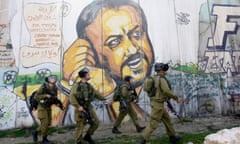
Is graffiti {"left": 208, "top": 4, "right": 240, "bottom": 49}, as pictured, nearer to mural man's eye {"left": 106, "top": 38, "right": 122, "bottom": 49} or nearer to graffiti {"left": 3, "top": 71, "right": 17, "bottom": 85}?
mural man's eye {"left": 106, "top": 38, "right": 122, "bottom": 49}

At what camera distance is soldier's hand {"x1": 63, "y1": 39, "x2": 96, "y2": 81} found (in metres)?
10.9

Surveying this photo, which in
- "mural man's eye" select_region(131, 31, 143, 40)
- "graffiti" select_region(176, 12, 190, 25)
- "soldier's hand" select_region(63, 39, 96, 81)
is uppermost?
"graffiti" select_region(176, 12, 190, 25)

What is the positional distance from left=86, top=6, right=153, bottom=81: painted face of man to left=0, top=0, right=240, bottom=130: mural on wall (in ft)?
0.10

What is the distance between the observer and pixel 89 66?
11.0 metres

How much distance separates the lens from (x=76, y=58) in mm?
11000

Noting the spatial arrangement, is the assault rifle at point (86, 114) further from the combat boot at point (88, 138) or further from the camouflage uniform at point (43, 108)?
the camouflage uniform at point (43, 108)

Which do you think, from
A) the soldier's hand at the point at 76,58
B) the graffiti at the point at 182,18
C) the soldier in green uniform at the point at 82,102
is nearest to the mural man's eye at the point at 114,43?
the soldier's hand at the point at 76,58

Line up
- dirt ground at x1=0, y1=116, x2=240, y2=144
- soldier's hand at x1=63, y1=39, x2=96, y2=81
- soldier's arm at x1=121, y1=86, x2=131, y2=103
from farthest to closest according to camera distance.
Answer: soldier's hand at x1=63, y1=39, x2=96, y2=81 → soldier's arm at x1=121, y1=86, x2=131, y2=103 → dirt ground at x1=0, y1=116, x2=240, y2=144

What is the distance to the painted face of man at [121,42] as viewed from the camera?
11195mm

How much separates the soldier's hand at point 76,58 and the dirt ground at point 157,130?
179 cm

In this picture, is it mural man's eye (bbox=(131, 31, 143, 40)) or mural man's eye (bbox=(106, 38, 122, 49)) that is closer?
mural man's eye (bbox=(106, 38, 122, 49))

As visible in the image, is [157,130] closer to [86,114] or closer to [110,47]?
[86,114]

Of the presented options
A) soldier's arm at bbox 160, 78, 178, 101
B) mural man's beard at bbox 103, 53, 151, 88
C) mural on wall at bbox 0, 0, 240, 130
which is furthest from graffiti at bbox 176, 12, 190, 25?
soldier's arm at bbox 160, 78, 178, 101

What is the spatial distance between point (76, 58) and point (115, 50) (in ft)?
4.16
